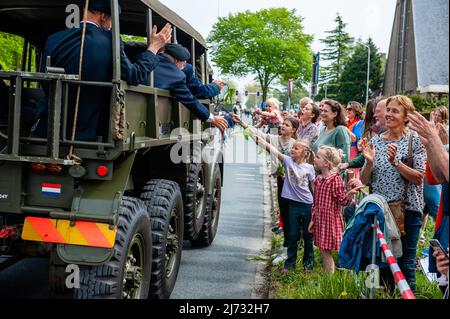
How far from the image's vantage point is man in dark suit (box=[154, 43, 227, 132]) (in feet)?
17.6

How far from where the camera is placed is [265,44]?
1808 centimetres

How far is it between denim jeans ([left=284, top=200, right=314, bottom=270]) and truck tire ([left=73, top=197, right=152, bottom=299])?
7.48 ft

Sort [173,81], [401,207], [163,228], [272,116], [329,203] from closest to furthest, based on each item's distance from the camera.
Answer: [163,228] < [401,207] < [173,81] < [329,203] < [272,116]

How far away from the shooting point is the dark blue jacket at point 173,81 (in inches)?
211

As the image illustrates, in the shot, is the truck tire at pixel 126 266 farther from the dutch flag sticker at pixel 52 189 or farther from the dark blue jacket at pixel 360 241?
the dark blue jacket at pixel 360 241

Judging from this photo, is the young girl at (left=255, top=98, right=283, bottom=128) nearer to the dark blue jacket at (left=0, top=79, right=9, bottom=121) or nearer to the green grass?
the green grass

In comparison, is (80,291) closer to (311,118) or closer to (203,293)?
(203,293)

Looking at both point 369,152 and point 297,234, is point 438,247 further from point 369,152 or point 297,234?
point 297,234

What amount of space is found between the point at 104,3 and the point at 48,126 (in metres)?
0.99

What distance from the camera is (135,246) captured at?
432cm

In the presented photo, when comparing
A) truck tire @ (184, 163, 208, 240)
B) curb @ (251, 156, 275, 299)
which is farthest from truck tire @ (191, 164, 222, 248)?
curb @ (251, 156, 275, 299)

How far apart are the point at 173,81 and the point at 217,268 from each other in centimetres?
248

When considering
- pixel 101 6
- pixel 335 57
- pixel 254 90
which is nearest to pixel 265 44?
pixel 101 6
